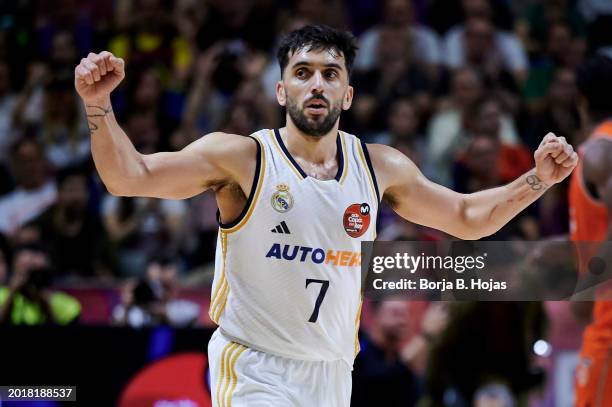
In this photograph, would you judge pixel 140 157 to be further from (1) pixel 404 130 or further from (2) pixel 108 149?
(1) pixel 404 130

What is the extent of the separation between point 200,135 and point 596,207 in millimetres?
5942

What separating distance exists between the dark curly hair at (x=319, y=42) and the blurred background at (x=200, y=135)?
2.73 meters

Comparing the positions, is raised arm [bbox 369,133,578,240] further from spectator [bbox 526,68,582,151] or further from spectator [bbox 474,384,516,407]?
spectator [bbox 526,68,582,151]

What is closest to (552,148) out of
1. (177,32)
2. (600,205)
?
Answer: (600,205)

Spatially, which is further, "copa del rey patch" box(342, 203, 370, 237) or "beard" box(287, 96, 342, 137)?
"beard" box(287, 96, 342, 137)

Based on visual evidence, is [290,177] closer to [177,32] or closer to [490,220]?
[490,220]

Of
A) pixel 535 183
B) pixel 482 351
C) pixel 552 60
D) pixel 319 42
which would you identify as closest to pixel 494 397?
pixel 482 351

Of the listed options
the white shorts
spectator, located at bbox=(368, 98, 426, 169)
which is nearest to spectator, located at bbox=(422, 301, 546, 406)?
the white shorts

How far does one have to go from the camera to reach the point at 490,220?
219 inches

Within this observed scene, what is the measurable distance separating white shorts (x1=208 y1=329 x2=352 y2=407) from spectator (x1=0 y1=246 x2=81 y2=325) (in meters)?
2.97

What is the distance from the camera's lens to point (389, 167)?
5.54 meters

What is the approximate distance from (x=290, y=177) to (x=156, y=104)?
248 inches

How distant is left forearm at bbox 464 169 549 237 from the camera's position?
5480 millimetres

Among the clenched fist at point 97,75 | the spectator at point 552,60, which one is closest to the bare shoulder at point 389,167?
the clenched fist at point 97,75
